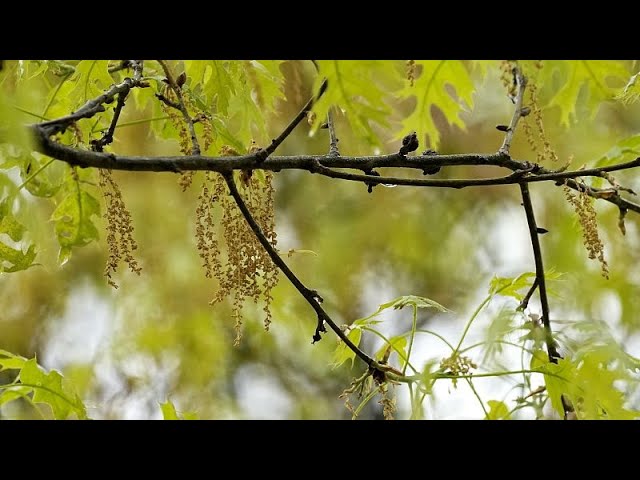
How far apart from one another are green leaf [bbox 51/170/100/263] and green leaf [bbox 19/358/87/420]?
0.49 feet

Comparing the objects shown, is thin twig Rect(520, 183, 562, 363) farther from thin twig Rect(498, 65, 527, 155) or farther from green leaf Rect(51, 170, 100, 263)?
green leaf Rect(51, 170, 100, 263)

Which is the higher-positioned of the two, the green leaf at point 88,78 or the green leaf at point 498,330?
the green leaf at point 88,78

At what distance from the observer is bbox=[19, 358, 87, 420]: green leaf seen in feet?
3.00

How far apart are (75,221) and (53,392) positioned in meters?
0.22

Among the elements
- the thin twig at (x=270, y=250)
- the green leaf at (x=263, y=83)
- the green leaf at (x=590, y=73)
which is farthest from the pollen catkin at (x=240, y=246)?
the green leaf at (x=590, y=73)

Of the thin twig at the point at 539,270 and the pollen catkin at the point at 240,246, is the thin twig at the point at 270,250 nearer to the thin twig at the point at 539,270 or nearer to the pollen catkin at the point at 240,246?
the pollen catkin at the point at 240,246

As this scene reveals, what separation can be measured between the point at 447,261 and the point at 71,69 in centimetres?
195

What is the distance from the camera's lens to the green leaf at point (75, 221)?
94 cm

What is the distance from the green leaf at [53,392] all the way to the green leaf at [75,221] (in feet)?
0.49

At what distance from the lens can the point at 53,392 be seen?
915mm

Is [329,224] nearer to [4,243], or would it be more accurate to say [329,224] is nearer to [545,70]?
[4,243]

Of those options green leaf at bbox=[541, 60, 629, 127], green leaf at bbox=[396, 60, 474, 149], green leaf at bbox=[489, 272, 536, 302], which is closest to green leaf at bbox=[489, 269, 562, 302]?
green leaf at bbox=[489, 272, 536, 302]

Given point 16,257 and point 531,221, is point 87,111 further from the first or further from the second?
point 531,221

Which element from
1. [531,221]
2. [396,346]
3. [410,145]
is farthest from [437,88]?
[396,346]
